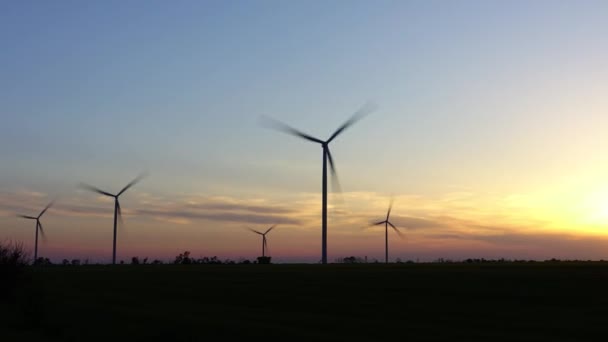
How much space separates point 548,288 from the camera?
160ft

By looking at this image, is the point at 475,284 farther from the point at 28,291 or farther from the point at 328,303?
the point at 28,291

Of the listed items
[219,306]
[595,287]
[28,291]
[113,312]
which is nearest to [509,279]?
[595,287]

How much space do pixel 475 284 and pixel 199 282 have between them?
24342 mm

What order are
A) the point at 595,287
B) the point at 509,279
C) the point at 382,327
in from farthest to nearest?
the point at 509,279 < the point at 595,287 < the point at 382,327

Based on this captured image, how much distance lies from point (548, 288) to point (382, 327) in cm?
1910

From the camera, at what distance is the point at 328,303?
1754 inches

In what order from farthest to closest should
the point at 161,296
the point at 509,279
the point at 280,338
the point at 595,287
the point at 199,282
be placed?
1. the point at 199,282
2. the point at 509,279
3. the point at 161,296
4. the point at 595,287
5. the point at 280,338

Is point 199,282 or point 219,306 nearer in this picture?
point 219,306

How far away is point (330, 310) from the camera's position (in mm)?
41375

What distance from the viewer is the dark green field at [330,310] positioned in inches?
1296

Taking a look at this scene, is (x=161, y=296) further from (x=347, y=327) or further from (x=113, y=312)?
(x=347, y=327)

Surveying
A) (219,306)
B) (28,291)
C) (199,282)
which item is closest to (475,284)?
(219,306)

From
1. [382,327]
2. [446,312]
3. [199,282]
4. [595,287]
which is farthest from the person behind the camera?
[199,282]

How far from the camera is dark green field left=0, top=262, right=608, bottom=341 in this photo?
108 ft
